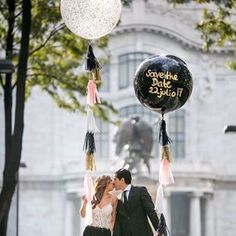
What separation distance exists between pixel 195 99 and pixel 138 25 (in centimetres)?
547

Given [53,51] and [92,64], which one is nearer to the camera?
[92,64]

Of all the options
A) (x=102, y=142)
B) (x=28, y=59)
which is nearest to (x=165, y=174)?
(x=28, y=59)

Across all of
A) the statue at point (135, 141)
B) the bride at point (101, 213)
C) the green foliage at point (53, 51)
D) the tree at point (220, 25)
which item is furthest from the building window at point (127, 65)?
the bride at point (101, 213)

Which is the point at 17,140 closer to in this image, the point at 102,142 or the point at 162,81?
the point at 162,81

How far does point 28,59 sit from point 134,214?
34.6 ft

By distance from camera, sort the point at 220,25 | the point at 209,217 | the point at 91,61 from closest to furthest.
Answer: the point at 91,61, the point at 220,25, the point at 209,217

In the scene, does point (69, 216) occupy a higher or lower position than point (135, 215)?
higher

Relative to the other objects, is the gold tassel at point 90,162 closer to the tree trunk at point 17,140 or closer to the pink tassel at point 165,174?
the pink tassel at point 165,174

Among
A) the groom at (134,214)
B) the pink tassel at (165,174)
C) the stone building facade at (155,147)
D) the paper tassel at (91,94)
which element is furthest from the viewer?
the stone building facade at (155,147)

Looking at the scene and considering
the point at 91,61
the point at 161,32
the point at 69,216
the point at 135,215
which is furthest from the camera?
the point at 161,32

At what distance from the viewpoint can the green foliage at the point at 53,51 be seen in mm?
19656

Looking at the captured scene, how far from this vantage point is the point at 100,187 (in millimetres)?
9609

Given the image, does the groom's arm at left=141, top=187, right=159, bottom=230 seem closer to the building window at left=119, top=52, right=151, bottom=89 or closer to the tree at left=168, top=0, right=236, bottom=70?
the tree at left=168, top=0, right=236, bottom=70

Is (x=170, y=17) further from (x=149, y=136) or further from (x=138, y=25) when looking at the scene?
(x=149, y=136)
